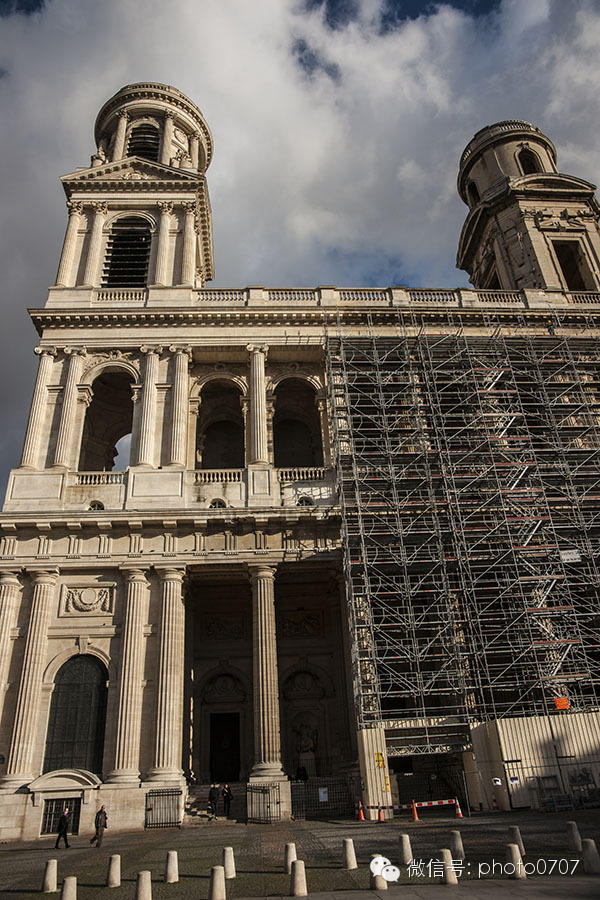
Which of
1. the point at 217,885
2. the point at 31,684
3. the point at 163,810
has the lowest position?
the point at 217,885

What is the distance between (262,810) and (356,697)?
4.19 metres

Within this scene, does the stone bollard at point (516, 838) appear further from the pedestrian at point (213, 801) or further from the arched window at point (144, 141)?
the arched window at point (144, 141)

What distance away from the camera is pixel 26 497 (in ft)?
77.5

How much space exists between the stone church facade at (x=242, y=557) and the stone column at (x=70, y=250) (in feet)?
0.39

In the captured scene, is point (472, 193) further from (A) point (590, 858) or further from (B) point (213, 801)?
(A) point (590, 858)

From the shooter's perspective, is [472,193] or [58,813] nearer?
[58,813]

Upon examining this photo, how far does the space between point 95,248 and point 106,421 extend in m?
8.07

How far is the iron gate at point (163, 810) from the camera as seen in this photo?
1906cm

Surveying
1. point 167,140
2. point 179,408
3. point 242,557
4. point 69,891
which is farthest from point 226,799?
point 167,140

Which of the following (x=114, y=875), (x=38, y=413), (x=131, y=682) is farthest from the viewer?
(x=38, y=413)

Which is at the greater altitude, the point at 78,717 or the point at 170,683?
the point at 170,683

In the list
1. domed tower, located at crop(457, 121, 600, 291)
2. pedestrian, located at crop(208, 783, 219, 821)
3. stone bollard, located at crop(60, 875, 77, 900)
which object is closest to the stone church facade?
pedestrian, located at crop(208, 783, 219, 821)

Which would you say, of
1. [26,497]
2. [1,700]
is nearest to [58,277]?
[26,497]

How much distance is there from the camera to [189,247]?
30.4 metres
